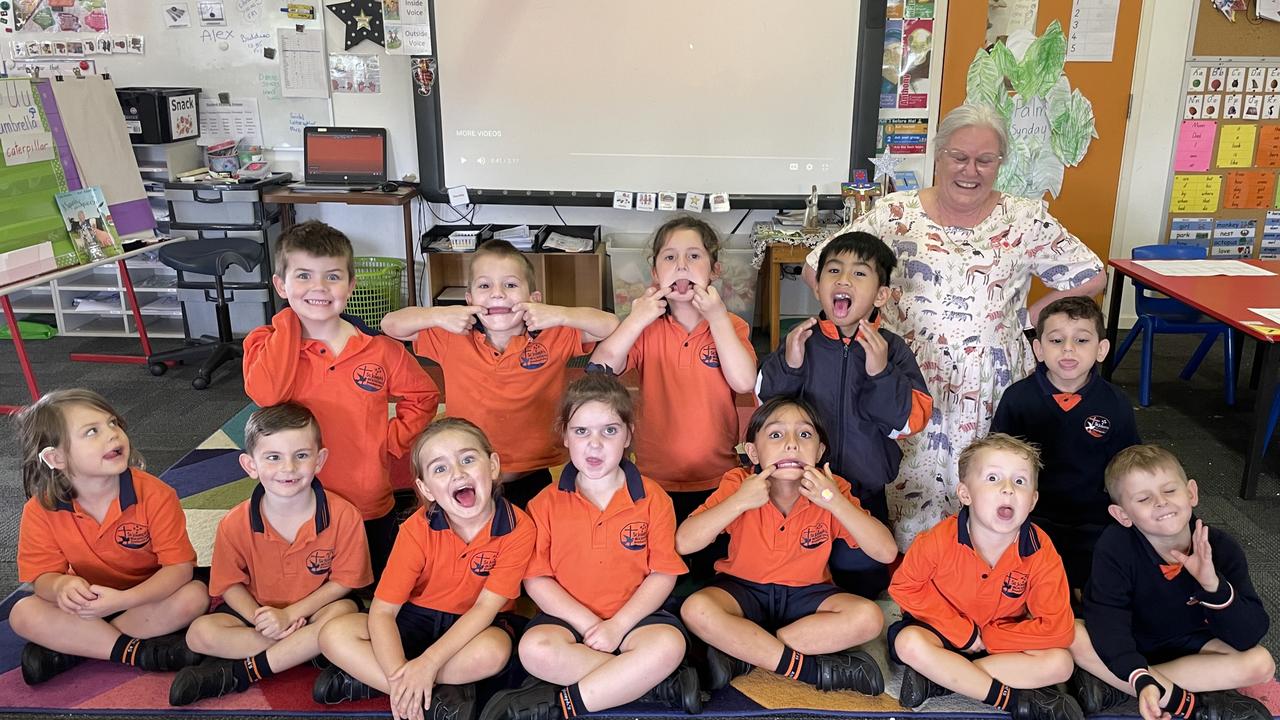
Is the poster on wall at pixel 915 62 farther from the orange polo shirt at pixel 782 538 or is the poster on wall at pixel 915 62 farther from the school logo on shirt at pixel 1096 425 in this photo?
the orange polo shirt at pixel 782 538

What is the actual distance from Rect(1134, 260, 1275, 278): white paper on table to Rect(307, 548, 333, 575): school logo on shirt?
10.7ft

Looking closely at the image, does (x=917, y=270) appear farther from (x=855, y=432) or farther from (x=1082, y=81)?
(x=1082, y=81)

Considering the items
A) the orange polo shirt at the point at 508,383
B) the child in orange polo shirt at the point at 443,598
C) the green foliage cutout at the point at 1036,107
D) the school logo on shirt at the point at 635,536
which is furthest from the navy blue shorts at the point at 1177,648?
the green foliage cutout at the point at 1036,107

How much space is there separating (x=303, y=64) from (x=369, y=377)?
9.28ft

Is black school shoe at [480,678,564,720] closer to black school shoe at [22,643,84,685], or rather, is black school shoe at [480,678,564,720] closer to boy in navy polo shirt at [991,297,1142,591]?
black school shoe at [22,643,84,685]

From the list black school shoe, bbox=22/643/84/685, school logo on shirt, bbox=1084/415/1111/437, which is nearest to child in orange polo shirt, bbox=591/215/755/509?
school logo on shirt, bbox=1084/415/1111/437

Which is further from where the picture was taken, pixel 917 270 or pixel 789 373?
pixel 917 270

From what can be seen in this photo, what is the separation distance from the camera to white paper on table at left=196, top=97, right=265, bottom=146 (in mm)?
4566

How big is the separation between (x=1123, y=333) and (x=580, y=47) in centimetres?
316

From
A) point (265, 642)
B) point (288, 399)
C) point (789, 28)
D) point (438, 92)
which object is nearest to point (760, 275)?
point (789, 28)

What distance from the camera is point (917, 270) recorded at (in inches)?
94.7

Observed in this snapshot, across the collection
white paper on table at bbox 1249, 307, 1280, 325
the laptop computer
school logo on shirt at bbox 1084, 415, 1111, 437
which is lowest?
school logo on shirt at bbox 1084, 415, 1111, 437

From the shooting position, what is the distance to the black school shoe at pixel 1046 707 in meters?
1.85

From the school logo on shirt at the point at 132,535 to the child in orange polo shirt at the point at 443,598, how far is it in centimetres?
51
